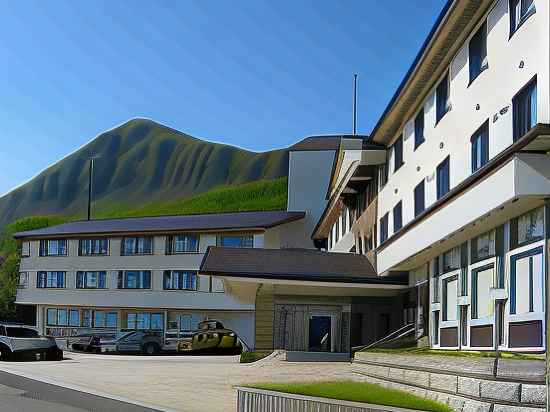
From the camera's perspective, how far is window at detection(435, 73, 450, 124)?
22.5m

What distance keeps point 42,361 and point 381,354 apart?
2426 cm

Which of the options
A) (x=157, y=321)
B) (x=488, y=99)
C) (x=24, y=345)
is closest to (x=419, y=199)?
(x=488, y=99)

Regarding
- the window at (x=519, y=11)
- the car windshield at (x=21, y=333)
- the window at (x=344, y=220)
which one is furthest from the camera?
the window at (x=344, y=220)

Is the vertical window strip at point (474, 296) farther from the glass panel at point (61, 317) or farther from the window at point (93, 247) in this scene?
the glass panel at point (61, 317)

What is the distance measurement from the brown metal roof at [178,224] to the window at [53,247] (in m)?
0.61

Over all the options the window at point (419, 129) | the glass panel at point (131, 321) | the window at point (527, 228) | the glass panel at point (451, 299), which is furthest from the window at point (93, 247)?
the window at point (527, 228)

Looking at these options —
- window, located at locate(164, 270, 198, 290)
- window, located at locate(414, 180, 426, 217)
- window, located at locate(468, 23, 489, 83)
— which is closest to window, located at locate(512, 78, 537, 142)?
window, located at locate(468, 23, 489, 83)

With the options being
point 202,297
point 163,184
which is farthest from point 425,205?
point 163,184

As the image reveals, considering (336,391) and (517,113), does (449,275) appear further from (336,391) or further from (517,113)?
(336,391)

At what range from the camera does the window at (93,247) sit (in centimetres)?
6216

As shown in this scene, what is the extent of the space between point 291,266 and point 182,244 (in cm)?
2741

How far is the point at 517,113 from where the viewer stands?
16.7 meters

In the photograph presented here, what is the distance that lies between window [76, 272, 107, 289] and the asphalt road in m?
37.4

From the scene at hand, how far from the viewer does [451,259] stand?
2250 cm
